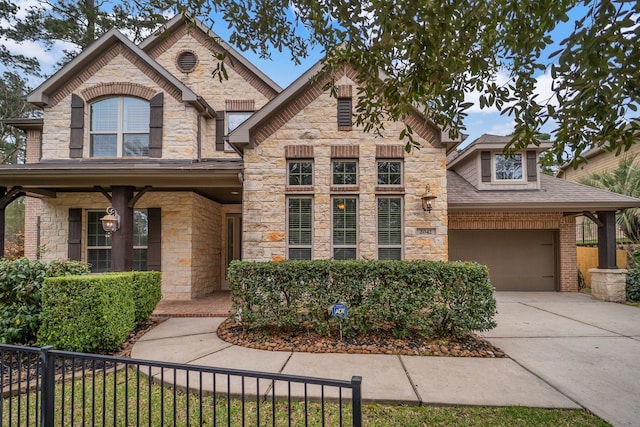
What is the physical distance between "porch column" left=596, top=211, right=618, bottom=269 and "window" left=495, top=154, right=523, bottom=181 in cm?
237

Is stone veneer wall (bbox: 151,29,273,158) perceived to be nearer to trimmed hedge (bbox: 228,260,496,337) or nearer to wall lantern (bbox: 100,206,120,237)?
wall lantern (bbox: 100,206,120,237)

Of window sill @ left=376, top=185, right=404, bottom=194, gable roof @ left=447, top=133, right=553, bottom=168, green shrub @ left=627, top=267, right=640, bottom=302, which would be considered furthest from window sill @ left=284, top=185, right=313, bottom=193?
green shrub @ left=627, top=267, right=640, bottom=302

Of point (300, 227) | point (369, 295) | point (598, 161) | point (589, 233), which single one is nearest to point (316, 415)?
point (369, 295)

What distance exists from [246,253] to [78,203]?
200 inches

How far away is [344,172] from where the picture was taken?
24.7 ft

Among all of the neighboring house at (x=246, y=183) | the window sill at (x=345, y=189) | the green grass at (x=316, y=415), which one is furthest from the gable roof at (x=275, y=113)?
the green grass at (x=316, y=415)

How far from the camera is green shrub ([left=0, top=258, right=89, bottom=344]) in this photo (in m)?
4.71

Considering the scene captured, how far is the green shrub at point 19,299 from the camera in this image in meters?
4.71

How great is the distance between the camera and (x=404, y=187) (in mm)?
7340

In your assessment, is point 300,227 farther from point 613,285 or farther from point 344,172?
point 613,285

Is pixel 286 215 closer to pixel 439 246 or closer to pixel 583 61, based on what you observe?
pixel 439 246

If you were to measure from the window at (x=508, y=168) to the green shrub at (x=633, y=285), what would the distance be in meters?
3.70

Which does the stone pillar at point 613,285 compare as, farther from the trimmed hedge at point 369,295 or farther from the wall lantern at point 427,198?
the trimmed hedge at point 369,295

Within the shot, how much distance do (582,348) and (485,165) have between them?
631cm
